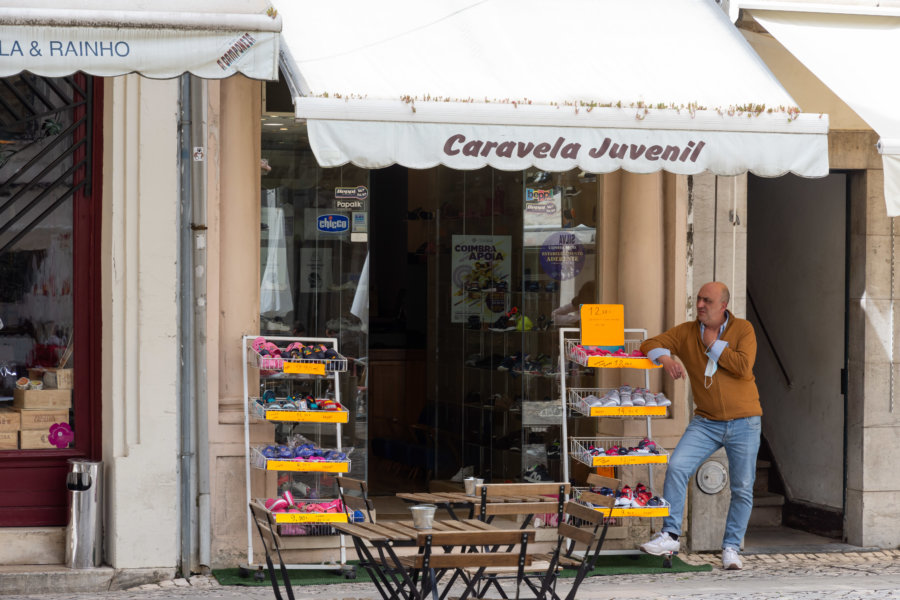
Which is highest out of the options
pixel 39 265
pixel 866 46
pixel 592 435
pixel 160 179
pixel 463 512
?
pixel 866 46

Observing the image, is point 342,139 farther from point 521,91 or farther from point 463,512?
point 463,512

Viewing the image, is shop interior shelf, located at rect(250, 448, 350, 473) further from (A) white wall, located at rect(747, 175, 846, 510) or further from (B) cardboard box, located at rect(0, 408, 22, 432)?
(A) white wall, located at rect(747, 175, 846, 510)

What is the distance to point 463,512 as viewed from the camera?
1005 centimetres

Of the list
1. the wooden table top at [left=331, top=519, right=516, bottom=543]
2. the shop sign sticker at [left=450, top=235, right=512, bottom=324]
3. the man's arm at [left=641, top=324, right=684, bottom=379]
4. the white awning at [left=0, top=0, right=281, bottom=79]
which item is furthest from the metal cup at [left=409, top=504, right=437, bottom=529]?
the shop sign sticker at [left=450, top=235, right=512, bottom=324]

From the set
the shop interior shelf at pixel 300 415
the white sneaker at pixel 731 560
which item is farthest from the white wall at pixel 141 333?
the white sneaker at pixel 731 560

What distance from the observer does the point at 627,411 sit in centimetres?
855

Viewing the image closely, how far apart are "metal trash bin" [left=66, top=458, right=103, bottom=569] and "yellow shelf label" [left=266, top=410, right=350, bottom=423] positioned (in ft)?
3.78

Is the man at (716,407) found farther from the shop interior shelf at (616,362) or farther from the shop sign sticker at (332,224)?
the shop sign sticker at (332,224)

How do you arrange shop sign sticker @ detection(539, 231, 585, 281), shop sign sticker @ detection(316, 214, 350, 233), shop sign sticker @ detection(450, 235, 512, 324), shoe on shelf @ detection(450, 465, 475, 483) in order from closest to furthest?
shop sign sticker @ detection(316, 214, 350, 233)
shop sign sticker @ detection(539, 231, 585, 281)
shop sign sticker @ detection(450, 235, 512, 324)
shoe on shelf @ detection(450, 465, 475, 483)

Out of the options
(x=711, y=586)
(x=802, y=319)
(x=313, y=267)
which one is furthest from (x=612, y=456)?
(x=802, y=319)

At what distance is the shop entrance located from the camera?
10156mm

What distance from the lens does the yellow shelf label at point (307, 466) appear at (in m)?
7.96

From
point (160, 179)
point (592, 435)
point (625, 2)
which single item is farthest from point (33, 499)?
point (625, 2)

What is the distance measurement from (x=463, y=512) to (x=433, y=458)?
4.50ft
